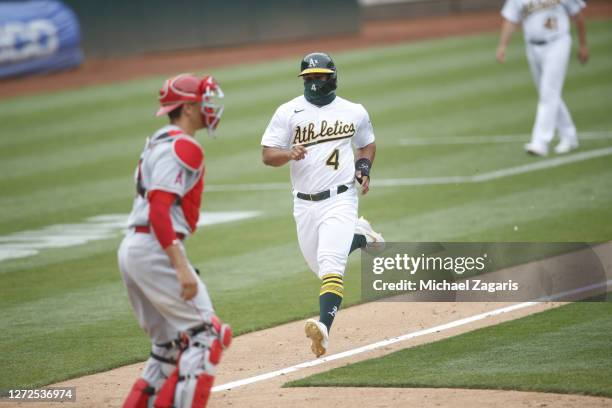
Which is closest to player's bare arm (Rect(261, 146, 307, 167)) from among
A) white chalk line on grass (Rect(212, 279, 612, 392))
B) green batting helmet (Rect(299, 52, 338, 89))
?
green batting helmet (Rect(299, 52, 338, 89))

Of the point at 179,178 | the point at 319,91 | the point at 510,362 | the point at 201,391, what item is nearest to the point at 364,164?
the point at 319,91

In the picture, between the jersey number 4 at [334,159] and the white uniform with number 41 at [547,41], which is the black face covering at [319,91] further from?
the white uniform with number 41 at [547,41]

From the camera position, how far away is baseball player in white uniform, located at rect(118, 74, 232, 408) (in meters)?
5.61

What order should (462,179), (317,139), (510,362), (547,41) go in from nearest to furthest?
(510,362), (317,139), (462,179), (547,41)

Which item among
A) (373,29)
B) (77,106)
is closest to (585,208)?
(77,106)

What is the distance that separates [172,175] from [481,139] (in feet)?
37.9

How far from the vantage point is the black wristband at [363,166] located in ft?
26.1

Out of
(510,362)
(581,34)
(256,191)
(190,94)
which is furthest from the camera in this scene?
(581,34)

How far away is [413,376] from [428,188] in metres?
6.90

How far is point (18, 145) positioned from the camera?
59.8 ft

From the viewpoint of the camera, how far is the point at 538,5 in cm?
1467

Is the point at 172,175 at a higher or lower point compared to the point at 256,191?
higher

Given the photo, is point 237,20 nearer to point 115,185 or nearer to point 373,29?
point 373,29

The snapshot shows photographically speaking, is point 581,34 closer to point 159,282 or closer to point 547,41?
point 547,41
